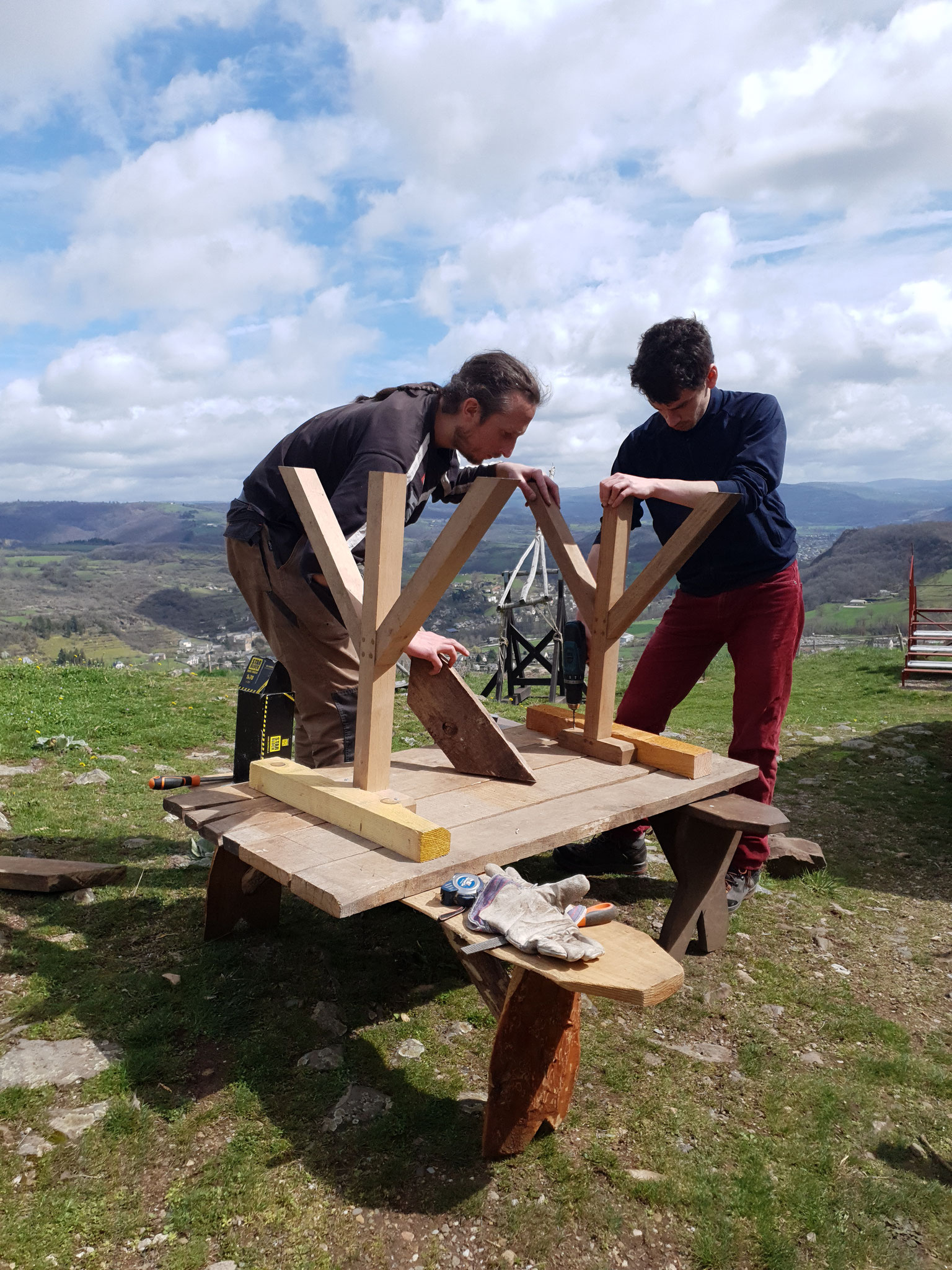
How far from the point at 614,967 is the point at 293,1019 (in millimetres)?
1574

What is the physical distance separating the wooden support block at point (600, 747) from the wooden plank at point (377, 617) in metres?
1.28

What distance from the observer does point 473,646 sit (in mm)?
29250

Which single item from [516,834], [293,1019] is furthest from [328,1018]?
[516,834]

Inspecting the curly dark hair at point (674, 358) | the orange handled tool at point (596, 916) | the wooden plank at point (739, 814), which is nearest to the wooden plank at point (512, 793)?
the wooden plank at point (739, 814)

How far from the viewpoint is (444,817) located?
124 inches

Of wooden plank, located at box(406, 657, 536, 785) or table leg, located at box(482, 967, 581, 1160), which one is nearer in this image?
table leg, located at box(482, 967, 581, 1160)

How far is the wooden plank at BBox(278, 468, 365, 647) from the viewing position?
3082mm

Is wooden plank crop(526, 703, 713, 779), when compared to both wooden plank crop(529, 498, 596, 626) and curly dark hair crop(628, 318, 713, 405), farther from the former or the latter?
curly dark hair crop(628, 318, 713, 405)

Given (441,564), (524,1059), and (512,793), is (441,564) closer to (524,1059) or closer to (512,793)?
(512,793)

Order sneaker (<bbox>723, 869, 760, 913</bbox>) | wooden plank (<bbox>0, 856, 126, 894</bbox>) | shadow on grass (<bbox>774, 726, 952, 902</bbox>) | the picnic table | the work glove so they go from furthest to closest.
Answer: shadow on grass (<bbox>774, 726, 952, 902</bbox>) → sneaker (<bbox>723, 869, 760, 913</bbox>) → wooden plank (<bbox>0, 856, 126, 894</bbox>) → the picnic table → the work glove

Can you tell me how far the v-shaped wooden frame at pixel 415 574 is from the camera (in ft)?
9.13

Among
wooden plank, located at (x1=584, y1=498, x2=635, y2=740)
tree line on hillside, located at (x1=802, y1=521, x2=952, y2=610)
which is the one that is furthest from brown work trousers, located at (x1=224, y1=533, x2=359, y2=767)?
tree line on hillside, located at (x1=802, y1=521, x2=952, y2=610)

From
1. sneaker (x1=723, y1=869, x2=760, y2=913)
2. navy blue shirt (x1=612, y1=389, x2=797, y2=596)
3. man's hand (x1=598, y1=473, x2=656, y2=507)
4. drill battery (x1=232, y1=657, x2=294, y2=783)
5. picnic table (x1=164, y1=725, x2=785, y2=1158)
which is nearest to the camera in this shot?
picnic table (x1=164, y1=725, x2=785, y2=1158)

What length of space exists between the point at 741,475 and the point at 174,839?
3.88 meters
